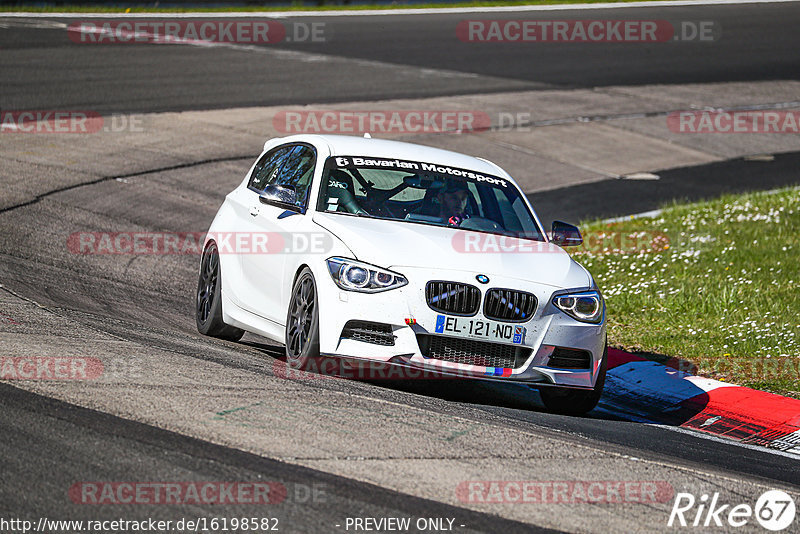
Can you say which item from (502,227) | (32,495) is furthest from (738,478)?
(32,495)

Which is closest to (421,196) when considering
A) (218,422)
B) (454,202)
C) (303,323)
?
(454,202)

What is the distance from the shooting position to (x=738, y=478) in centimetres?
655

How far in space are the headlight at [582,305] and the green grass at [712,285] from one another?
2112 millimetres

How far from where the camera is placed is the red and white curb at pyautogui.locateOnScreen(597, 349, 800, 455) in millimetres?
8492

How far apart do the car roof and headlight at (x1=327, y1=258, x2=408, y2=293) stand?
1515 millimetres

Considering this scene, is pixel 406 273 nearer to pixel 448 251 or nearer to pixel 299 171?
pixel 448 251

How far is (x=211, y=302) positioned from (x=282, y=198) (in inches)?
60.2

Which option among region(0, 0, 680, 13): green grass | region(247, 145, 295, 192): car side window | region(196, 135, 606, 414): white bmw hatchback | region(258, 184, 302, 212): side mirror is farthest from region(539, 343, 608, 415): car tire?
region(0, 0, 680, 13): green grass

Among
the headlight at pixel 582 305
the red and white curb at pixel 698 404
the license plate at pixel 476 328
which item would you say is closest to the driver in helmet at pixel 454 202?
the headlight at pixel 582 305

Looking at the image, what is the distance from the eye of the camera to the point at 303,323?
786cm

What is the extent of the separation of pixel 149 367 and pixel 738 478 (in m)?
3.38

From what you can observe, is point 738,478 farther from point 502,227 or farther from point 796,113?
point 796,113

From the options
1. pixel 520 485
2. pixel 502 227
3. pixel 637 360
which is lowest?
pixel 637 360

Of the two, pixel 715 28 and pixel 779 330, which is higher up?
pixel 715 28
